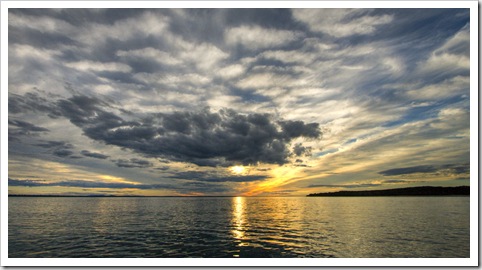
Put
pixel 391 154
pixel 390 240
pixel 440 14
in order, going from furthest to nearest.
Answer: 1. pixel 391 154
2. pixel 390 240
3. pixel 440 14

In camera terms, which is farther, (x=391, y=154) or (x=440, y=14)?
(x=391, y=154)

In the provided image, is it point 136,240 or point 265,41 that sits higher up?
point 265,41

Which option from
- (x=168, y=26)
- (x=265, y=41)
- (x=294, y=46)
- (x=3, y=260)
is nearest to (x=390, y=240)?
(x=294, y=46)

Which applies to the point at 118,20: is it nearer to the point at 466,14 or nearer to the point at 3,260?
the point at 3,260

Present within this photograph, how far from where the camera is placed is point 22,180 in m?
17.9

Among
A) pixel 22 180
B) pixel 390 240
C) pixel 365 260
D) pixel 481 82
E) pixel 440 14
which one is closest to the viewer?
pixel 365 260

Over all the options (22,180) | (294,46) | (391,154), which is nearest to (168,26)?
(294,46)

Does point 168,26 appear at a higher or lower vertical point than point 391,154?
higher

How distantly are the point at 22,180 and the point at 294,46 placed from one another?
21123 mm

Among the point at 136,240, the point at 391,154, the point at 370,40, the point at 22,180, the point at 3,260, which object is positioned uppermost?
the point at 370,40

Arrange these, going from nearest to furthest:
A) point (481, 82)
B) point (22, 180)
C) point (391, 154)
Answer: point (481, 82) → point (22, 180) → point (391, 154)

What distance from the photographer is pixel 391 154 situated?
21.6 metres

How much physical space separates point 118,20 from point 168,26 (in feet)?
10.2

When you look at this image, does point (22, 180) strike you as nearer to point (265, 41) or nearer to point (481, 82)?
point (265, 41)
